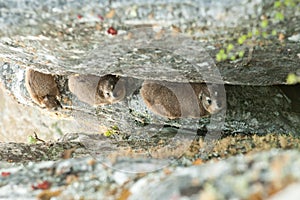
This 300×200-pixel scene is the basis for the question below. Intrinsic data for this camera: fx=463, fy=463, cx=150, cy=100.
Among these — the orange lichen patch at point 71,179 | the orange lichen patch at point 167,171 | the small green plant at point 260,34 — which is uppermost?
the small green plant at point 260,34

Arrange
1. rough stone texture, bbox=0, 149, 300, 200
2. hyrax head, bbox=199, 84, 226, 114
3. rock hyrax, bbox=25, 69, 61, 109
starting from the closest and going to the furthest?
rough stone texture, bbox=0, 149, 300, 200
hyrax head, bbox=199, 84, 226, 114
rock hyrax, bbox=25, 69, 61, 109

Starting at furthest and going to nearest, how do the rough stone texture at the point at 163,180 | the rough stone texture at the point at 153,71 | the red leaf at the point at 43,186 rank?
the red leaf at the point at 43,186
the rough stone texture at the point at 153,71
the rough stone texture at the point at 163,180

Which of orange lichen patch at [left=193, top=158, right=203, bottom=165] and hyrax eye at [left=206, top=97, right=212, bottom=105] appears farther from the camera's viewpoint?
hyrax eye at [left=206, top=97, right=212, bottom=105]

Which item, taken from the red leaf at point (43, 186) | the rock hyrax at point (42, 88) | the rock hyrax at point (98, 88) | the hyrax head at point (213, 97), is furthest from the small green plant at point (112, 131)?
the red leaf at point (43, 186)

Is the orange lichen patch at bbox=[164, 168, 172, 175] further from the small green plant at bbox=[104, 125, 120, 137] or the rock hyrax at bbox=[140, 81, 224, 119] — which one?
the small green plant at bbox=[104, 125, 120, 137]

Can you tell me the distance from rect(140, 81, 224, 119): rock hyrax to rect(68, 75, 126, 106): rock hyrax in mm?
262

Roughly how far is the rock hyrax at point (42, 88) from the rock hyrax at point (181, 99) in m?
1.00

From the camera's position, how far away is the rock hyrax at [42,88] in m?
4.52

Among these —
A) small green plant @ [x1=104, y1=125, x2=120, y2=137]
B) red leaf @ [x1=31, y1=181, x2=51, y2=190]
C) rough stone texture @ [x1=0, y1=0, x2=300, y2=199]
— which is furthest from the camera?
small green plant @ [x1=104, y1=125, x2=120, y2=137]

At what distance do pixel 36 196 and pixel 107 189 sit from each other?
0.42 metres

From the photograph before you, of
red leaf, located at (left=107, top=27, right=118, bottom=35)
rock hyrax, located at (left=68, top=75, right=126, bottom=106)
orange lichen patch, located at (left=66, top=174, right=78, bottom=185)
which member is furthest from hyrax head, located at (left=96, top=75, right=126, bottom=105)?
orange lichen patch, located at (left=66, top=174, right=78, bottom=185)

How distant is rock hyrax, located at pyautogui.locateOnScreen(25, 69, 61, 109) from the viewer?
14.8ft

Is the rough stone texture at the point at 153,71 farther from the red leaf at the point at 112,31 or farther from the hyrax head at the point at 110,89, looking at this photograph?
the hyrax head at the point at 110,89

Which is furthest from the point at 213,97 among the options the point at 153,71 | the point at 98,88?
the point at 98,88
